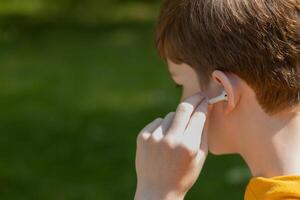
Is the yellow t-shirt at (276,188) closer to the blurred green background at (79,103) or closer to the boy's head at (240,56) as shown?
the boy's head at (240,56)

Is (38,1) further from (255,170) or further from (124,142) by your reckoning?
(255,170)

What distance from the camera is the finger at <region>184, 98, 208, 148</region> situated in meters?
2.96

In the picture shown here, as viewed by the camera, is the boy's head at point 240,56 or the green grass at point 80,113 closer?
the boy's head at point 240,56

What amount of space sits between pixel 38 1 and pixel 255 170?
12.9 metres

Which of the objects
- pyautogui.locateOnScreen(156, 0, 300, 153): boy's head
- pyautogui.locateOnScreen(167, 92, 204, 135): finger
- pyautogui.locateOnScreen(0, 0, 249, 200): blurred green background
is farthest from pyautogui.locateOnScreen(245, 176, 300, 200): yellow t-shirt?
pyautogui.locateOnScreen(0, 0, 249, 200): blurred green background

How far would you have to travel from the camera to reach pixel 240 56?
2.91 m

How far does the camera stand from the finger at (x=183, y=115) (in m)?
2.97

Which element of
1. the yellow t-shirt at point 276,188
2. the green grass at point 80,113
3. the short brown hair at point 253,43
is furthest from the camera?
the green grass at point 80,113

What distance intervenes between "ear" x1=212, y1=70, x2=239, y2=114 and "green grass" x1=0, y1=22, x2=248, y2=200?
361 centimetres

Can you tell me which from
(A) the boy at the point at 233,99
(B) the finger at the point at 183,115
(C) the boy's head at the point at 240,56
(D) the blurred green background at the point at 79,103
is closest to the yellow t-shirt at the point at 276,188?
(A) the boy at the point at 233,99

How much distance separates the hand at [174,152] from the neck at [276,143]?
18 centimetres

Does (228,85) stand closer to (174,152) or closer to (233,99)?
(233,99)

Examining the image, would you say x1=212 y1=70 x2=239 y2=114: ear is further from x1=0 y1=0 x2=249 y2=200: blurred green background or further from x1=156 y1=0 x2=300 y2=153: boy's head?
x1=0 y1=0 x2=249 y2=200: blurred green background

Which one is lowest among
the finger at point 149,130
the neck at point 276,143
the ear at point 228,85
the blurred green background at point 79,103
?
the blurred green background at point 79,103
